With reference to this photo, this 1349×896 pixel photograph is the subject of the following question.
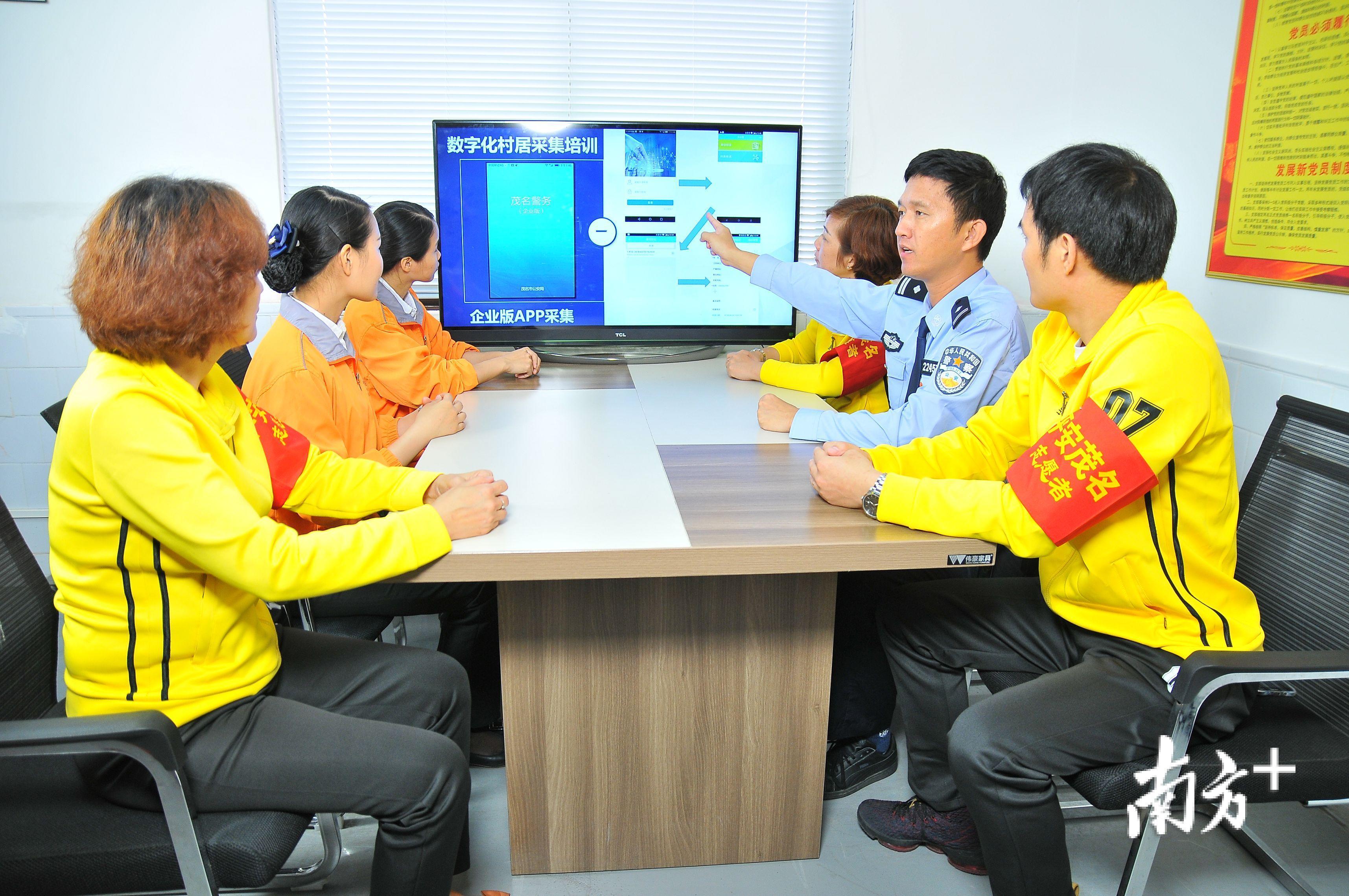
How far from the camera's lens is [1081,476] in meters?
1.37

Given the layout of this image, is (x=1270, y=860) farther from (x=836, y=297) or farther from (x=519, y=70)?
(x=519, y=70)

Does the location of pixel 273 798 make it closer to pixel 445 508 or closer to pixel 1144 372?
pixel 445 508

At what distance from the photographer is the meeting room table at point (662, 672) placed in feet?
5.33

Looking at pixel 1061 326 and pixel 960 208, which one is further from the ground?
pixel 960 208

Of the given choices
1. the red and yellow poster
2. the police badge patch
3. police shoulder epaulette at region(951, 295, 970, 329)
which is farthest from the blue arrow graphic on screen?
the red and yellow poster

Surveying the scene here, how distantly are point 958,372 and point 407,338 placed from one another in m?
1.38

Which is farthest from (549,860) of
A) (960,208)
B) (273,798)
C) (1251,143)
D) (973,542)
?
(1251,143)

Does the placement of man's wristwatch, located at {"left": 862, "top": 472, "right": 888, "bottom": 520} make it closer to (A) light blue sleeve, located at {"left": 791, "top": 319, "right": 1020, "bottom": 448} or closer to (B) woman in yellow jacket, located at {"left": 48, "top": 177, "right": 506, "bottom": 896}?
(A) light blue sleeve, located at {"left": 791, "top": 319, "right": 1020, "bottom": 448}

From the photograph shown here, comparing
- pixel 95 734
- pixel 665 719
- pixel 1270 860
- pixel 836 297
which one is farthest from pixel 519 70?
pixel 1270 860

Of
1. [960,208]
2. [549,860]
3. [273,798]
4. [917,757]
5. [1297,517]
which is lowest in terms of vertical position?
[549,860]

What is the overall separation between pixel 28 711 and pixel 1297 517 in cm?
213

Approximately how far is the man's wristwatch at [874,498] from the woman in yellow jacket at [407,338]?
1.30 metres

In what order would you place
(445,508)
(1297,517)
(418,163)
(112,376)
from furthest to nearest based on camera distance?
(418,163) < (1297,517) < (445,508) < (112,376)

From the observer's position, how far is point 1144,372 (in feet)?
4.51
